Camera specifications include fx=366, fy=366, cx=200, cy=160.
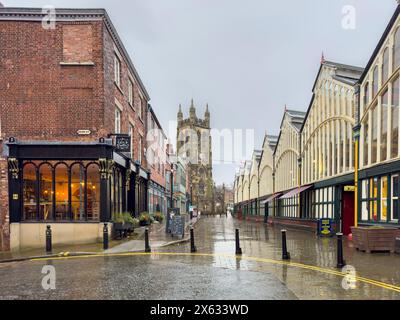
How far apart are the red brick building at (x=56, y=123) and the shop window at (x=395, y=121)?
41.1 feet

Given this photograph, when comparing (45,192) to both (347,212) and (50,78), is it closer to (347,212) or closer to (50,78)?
(50,78)

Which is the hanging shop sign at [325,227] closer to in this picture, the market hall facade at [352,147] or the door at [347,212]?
the market hall facade at [352,147]

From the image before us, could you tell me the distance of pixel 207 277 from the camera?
9.26 m

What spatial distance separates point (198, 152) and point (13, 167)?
11585cm

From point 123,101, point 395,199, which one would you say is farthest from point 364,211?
point 123,101

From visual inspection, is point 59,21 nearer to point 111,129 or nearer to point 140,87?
point 111,129

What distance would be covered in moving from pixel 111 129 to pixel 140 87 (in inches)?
410

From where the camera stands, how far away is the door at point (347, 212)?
2139 centimetres

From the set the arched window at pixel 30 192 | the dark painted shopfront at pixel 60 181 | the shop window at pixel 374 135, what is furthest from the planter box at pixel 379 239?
the arched window at pixel 30 192

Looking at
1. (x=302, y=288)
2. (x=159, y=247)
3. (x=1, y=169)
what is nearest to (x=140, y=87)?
(x=1, y=169)

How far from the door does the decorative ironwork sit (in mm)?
17722
